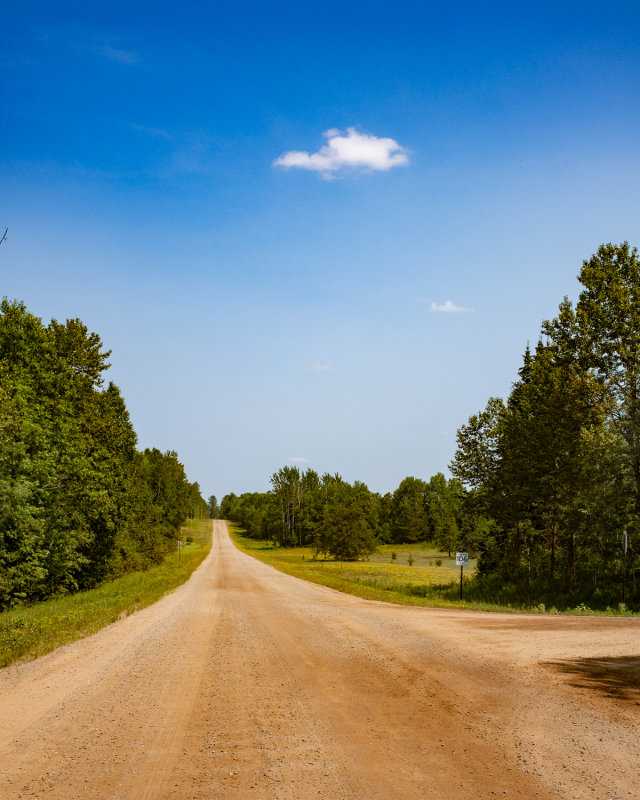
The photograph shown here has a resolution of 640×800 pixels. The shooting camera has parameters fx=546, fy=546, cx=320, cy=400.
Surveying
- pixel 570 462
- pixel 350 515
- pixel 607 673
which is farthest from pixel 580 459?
pixel 350 515

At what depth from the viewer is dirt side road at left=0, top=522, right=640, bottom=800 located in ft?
18.5

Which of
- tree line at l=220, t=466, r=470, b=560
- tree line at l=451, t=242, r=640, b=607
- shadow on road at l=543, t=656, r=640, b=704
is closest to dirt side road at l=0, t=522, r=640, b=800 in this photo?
shadow on road at l=543, t=656, r=640, b=704

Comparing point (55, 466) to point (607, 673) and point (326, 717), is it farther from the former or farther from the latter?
point (607, 673)

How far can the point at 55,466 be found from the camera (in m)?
29.1

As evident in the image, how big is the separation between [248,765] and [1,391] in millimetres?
21083

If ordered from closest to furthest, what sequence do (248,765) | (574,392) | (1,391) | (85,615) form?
1. (248,765)
2. (85,615)
3. (1,391)
4. (574,392)

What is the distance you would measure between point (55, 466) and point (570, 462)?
2721 centimetres

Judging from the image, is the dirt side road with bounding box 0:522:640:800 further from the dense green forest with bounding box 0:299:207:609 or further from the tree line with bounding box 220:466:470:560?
the tree line with bounding box 220:466:470:560

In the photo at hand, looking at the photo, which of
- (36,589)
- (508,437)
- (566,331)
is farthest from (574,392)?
(36,589)

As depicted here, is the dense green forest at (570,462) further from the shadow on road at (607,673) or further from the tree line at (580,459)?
the shadow on road at (607,673)

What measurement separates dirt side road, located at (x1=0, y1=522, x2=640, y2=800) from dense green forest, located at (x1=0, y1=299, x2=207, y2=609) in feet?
44.3

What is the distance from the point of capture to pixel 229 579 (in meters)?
36.3

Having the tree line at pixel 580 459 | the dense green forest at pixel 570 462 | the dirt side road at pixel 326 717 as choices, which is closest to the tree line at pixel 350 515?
the dense green forest at pixel 570 462

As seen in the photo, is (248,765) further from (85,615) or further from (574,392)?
(574,392)
